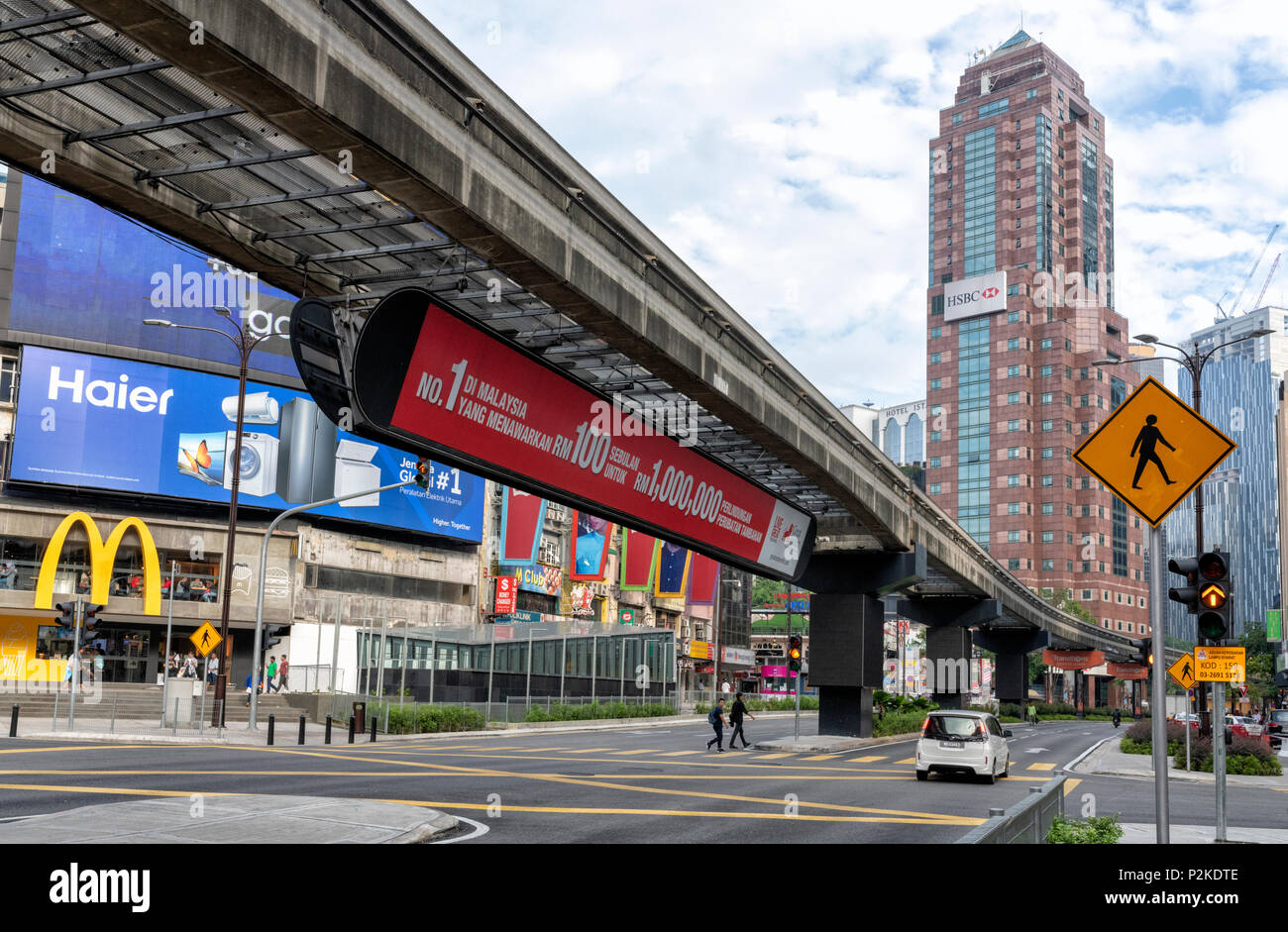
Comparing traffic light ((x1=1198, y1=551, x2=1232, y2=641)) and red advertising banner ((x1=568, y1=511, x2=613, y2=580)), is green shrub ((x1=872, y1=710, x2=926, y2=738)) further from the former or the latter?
red advertising banner ((x1=568, y1=511, x2=613, y2=580))

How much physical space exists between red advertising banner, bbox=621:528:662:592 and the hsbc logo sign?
85.4 meters

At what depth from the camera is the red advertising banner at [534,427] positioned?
49.2ft

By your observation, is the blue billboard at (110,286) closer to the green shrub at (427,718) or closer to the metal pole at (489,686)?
the metal pole at (489,686)

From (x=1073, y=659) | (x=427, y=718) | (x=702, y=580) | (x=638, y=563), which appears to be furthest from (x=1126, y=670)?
(x=427, y=718)

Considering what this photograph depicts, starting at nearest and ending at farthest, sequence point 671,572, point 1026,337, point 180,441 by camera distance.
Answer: point 180,441 < point 671,572 < point 1026,337

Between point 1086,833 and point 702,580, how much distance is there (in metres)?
81.9

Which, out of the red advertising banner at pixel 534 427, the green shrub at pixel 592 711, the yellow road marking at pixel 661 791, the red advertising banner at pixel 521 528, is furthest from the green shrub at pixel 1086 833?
the red advertising banner at pixel 521 528

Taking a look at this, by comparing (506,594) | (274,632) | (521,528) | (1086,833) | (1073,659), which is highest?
(521,528)

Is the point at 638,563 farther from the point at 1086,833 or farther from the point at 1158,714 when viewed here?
the point at 1158,714

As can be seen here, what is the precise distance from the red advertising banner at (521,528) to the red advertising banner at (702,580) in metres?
19.5

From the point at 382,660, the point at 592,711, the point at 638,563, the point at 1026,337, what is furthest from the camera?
the point at 1026,337

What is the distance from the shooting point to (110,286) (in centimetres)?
5831

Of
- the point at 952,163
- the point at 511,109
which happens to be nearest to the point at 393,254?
the point at 511,109
